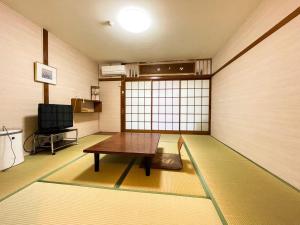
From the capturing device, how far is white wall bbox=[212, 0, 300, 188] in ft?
5.51

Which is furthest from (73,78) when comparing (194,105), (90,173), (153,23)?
(194,105)

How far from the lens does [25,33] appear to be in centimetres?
272

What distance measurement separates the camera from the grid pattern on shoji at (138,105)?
5512 millimetres

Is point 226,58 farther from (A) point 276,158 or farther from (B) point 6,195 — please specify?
(B) point 6,195

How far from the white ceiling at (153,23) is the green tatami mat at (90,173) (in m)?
2.57

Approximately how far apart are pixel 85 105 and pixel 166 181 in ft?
12.8

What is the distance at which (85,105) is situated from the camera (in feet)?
15.7

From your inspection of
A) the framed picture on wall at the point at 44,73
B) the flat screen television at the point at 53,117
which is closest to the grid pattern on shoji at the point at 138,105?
the flat screen television at the point at 53,117

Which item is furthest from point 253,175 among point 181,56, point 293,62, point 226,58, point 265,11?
point 181,56

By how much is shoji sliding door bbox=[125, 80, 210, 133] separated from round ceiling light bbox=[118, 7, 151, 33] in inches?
107

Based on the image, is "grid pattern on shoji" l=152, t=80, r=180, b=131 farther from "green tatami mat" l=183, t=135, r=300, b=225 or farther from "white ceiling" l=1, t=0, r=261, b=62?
"green tatami mat" l=183, t=135, r=300, b=225

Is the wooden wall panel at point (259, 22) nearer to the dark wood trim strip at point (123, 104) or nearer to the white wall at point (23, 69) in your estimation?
the dark wood trim strip at point (123, 104)

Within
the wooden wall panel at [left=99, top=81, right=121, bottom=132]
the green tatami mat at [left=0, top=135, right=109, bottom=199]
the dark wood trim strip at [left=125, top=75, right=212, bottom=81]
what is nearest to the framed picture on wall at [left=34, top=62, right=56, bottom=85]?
the green tatami mat at [left=0, top=135, right=109, bottom=199]

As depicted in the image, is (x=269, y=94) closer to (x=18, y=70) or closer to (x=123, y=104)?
(x=18, y=70)
